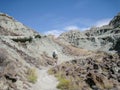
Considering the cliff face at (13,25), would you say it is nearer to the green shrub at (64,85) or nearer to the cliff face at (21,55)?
the cliff face at (21,55)

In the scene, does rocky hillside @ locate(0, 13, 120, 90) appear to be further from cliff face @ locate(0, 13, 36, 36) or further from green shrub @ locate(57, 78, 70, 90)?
cliff face @ locate(0, 13, 36, 36)

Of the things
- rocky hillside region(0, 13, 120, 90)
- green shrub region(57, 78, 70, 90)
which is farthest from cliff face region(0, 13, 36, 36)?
green shrub region(57, 78, 70, 90)

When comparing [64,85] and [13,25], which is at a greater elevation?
[13,25]

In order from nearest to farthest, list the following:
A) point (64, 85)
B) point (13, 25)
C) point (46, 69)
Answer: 1. point (64, 85)
2. point (46, 69)
3. point (13, 25)

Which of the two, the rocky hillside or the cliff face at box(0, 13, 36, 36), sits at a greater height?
the cliff face at box(0, 13, 36, 36)

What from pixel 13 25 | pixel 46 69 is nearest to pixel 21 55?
pixel 46 69

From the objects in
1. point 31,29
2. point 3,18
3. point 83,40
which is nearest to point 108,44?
point 83,40

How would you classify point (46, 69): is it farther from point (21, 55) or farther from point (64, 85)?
point (64, 85)

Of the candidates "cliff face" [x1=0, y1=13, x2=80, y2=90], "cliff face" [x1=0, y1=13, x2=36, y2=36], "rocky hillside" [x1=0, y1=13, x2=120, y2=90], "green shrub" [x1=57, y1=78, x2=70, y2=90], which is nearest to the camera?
"cliff face" [x1=0, y1=13, x2=80, y2=90]

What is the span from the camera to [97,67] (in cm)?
2603

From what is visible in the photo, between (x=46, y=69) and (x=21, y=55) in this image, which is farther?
(x=21, y=55)

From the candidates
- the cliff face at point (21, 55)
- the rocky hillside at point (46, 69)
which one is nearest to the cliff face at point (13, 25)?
the cliff face at point (21, 55)

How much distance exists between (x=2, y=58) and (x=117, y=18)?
3458 inches

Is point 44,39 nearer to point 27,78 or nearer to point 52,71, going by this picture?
point 52,71
